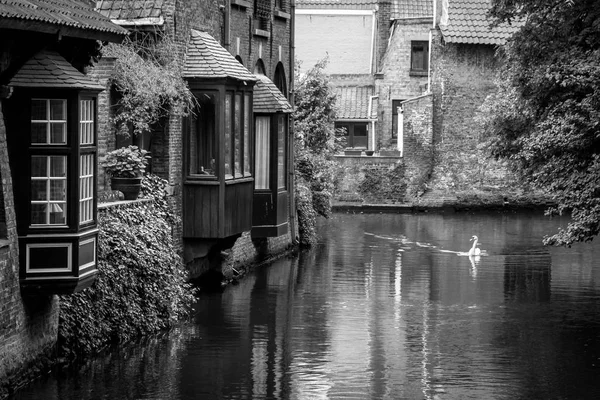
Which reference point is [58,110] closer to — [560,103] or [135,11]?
[135,11]

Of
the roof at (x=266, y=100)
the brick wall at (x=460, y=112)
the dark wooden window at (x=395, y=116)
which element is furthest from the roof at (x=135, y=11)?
the dark wooden window at (x=395, y=116)

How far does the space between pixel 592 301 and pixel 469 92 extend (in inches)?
1005

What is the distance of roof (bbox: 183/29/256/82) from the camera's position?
23.8 m

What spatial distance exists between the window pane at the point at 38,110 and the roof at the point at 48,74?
0.99 feet

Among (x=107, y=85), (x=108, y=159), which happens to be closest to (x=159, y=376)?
(x=108, y=159)

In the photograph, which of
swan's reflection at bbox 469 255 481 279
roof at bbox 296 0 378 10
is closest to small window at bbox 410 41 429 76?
roof at bbox 296 0 378 10

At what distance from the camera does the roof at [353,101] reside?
5944 centimetres

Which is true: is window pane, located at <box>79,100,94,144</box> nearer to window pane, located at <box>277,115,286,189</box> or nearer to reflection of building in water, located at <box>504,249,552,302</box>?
reflection of building in water, located at <box>504,249,552,302</box>

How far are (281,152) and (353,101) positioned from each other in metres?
30.3

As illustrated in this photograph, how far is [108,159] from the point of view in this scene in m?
21.5

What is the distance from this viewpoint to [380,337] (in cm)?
2069

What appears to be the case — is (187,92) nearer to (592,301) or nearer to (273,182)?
(273,182)

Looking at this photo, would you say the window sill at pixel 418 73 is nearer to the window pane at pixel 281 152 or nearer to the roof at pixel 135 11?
the window pane at pixel 281 152

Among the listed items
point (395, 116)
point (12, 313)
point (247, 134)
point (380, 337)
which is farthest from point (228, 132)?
point (395, 116)
